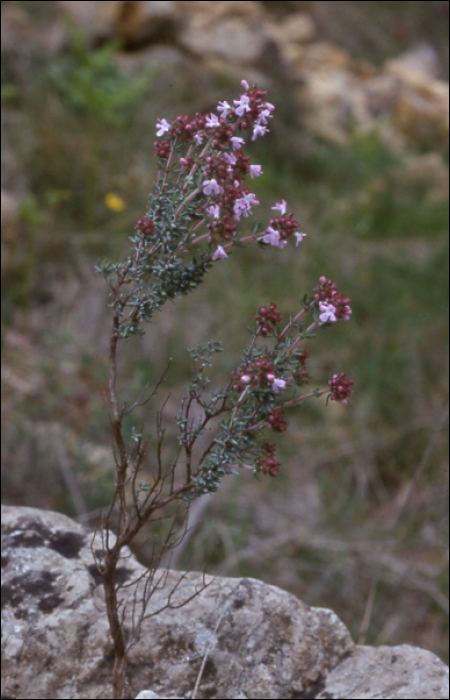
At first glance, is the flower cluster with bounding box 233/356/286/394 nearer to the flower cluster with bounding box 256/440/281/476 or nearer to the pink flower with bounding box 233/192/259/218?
the flower cluster with bounding box 256/440/281/476

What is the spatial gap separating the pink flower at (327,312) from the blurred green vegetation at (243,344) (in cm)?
207

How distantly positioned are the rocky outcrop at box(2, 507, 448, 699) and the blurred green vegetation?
1352 millimetres

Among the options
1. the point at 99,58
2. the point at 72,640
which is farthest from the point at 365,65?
the point at 72,640

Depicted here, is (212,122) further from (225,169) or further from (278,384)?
(278,384)

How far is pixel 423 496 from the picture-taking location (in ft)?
14.0

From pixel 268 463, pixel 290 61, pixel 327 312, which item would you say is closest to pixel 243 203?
pixel 327 312

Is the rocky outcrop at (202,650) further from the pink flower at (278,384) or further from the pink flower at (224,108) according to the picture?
the pink flower at (224,108)

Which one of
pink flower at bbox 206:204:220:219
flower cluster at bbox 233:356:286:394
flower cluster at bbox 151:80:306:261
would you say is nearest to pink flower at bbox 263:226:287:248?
flower cluster at bbox 151:80:306:261

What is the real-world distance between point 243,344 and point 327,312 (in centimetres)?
290

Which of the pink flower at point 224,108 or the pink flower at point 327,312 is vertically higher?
the pink flower at point 224,108

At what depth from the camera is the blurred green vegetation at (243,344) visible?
3.74 metres

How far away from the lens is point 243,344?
14.4 ft

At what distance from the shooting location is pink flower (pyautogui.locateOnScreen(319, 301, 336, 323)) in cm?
147

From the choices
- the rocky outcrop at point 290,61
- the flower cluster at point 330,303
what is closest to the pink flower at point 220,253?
the flower cluster at point 330,303
